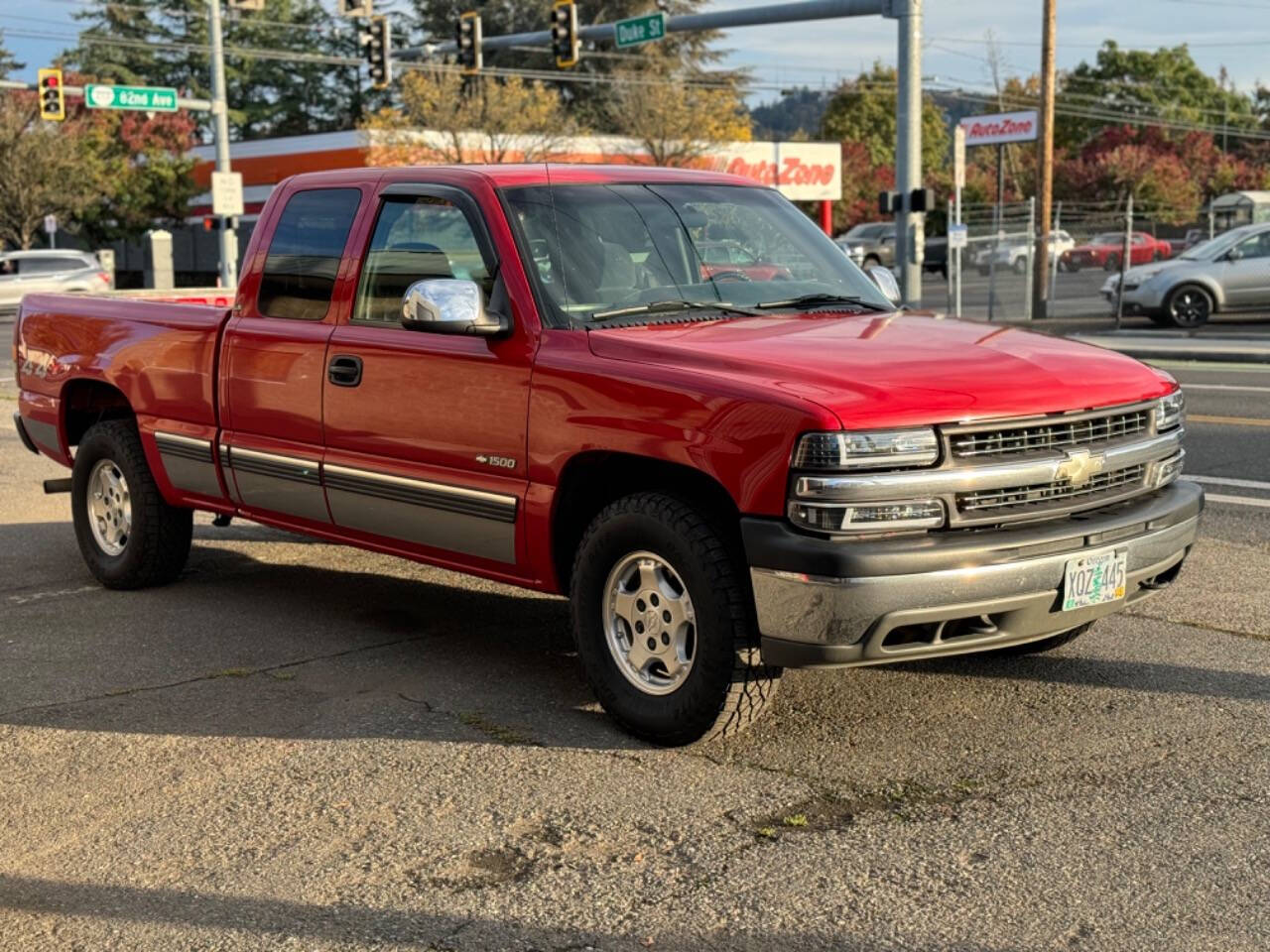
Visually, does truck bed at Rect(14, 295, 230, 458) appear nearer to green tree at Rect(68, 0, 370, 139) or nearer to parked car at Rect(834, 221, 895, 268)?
parked car at Rect(834, 221, 895, 268)

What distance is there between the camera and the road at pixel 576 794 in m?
3.79

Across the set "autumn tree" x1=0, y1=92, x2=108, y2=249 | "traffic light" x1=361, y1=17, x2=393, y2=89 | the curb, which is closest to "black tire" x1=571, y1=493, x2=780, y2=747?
the curb

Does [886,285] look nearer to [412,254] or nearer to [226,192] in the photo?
[412,254]

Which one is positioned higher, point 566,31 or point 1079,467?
point 566,31

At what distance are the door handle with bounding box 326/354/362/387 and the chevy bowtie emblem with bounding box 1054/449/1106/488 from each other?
→ 2709mm

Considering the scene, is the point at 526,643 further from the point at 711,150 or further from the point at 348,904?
the point at 711,150

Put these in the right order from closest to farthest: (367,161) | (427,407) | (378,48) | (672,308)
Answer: (672,308), (427,407), (378,48), (367,161)

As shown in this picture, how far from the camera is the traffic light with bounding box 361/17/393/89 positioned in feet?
103

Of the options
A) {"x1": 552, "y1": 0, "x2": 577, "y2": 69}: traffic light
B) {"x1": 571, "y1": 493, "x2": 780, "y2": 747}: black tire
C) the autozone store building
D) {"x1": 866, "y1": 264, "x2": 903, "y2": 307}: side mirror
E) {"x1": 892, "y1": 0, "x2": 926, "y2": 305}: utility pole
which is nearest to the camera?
{"x1": 571, "y1": 493, "x2": 780, "y2": 747}: black tire

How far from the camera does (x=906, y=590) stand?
4508 mm

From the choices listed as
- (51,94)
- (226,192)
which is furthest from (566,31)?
(51,94)

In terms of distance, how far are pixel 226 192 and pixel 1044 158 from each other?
17.4 meters

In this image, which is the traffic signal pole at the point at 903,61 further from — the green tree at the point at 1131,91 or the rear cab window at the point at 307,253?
the green tree at the point at 1131,91

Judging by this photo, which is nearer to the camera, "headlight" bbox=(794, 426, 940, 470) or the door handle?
"headlight" bbox=(794, 426, 940, 470)
